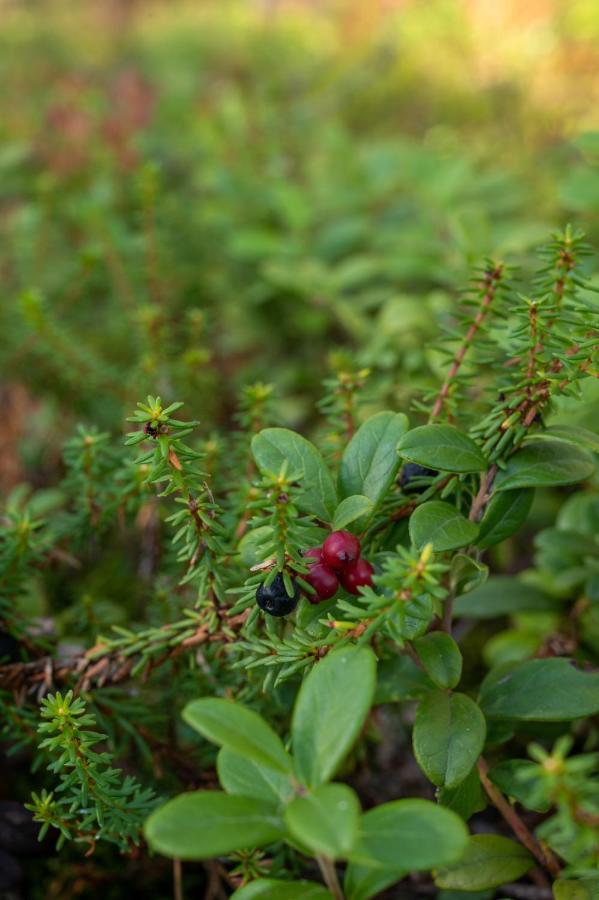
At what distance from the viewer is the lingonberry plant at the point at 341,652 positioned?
102 centimetres

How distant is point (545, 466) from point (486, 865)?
26.8 inches

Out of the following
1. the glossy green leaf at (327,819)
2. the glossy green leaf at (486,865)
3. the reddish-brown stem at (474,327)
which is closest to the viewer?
the glossy green leaf at (327,819)

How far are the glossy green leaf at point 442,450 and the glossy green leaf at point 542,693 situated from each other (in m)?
0.38

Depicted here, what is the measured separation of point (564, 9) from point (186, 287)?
169 inches

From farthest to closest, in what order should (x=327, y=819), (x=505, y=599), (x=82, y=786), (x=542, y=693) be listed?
(x=505, y=599)
(x=542, y=693)
(x=82, y=786)
(x=327, y=819)

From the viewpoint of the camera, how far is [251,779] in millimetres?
1106

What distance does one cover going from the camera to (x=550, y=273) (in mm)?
1384

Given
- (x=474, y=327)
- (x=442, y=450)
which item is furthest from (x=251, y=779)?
(x=474, y=327)

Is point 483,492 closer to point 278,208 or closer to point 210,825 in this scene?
point 210,825

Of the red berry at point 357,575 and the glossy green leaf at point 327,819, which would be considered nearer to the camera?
the glossy green leaf at point 327,819

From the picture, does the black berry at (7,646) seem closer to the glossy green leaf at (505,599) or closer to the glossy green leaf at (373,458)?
the glossy green leaf at (373,458)

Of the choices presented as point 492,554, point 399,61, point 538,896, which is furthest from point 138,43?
point 538,896

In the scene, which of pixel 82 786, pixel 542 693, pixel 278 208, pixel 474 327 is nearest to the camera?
pixel 82 786

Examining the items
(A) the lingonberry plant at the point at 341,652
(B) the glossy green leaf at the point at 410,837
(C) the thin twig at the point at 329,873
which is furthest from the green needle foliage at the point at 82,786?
(B) the glossy green leaf at the point at 410,837
